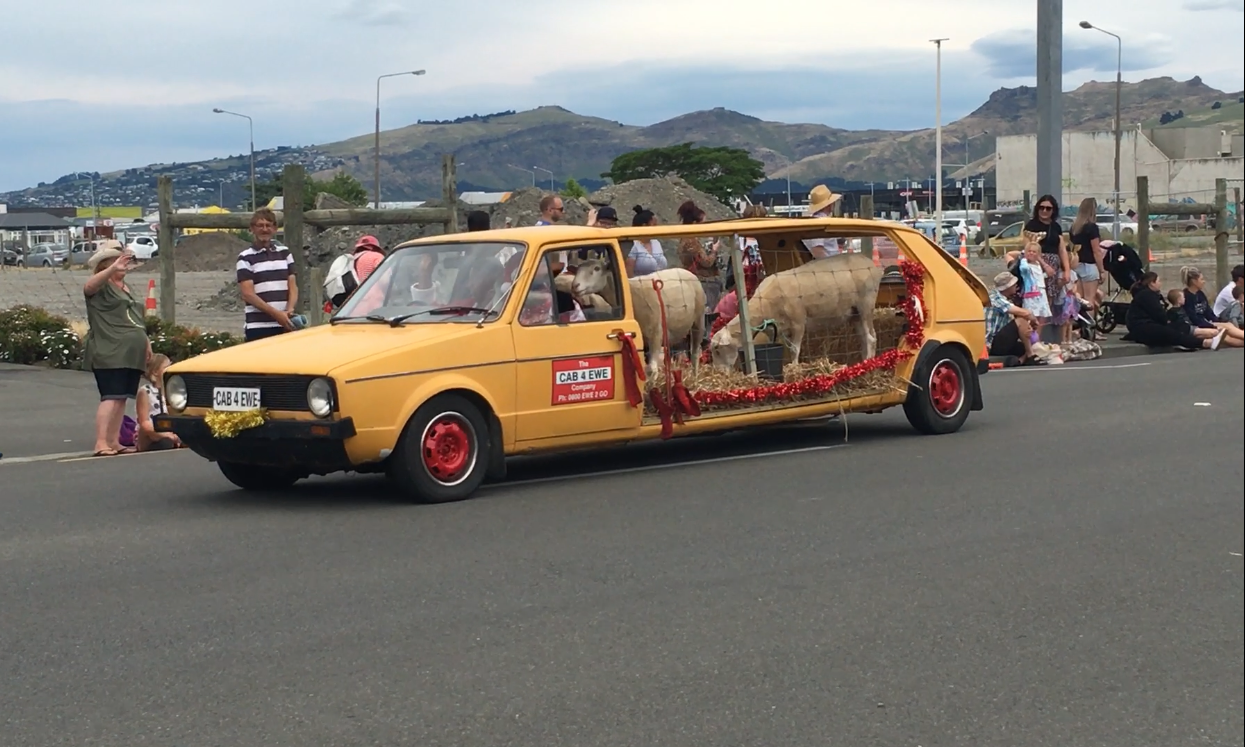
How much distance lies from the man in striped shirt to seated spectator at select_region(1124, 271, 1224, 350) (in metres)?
12.2

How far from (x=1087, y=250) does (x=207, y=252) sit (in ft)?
162

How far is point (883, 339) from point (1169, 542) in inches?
192

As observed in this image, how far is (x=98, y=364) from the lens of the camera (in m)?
12.1

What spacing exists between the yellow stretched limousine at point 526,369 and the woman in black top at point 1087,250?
354 inches

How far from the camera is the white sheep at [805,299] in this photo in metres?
12.2

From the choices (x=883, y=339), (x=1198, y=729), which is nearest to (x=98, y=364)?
(x=883, y=339)

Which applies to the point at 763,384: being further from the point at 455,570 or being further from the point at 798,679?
the point at 798,679

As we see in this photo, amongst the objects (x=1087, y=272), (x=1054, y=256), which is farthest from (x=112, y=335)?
(x=1087, y=272)

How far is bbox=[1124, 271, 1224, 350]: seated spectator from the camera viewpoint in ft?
68.8

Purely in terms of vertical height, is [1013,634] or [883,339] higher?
[883,339]

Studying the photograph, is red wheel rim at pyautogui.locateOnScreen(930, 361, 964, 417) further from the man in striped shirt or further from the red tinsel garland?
the man in striped shirt

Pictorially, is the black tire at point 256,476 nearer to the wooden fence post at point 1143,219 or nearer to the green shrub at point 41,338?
the green shrub at point 41,338

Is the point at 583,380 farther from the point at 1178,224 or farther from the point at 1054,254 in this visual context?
the point at 1178,224

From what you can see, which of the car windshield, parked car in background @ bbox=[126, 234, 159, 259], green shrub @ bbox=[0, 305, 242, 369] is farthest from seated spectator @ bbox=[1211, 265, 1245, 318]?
parked car in background @ bbox=[126, 234, 159, 259]
